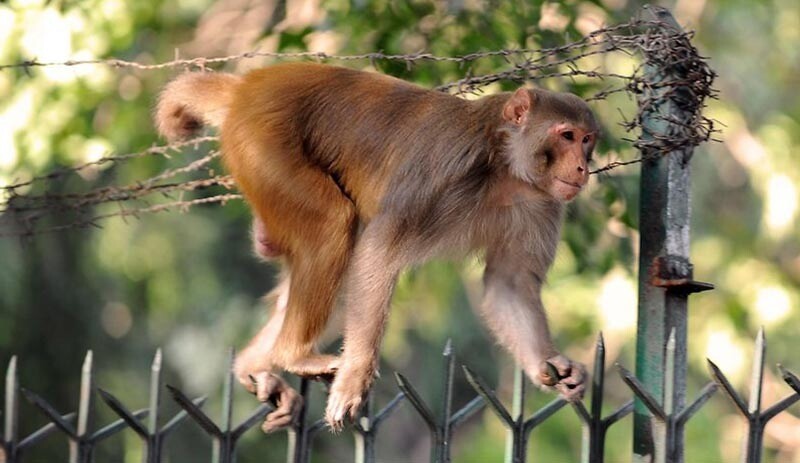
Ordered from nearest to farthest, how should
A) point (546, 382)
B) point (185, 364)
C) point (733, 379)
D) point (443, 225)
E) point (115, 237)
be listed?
point (546, 382) → point (443, 225) → point (733, 379) → point (115, 237) → point (185, 364)

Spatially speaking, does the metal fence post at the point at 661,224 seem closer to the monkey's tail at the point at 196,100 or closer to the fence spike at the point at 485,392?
the fence spike at the point at 485,392

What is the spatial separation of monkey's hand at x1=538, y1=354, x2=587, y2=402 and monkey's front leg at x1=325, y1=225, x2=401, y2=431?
0.59 m

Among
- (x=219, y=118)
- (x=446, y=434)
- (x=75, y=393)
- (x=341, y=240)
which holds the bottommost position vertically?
(x=75, y=393)

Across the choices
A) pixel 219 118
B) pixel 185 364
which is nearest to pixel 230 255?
pixel 185 364

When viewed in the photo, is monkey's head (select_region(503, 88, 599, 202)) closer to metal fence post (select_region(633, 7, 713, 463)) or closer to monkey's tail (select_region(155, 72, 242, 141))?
metal fence post (select_region(633, 7, 713, 463))

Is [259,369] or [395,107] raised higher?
[395,107]

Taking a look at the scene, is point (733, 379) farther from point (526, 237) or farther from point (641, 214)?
point (641, 214)

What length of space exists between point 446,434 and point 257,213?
1.42 metres

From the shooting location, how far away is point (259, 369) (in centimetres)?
449

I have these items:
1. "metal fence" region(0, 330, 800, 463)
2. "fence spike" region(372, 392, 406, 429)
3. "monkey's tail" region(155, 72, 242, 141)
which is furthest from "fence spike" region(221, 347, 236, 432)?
"monkey's tail" region(155, 72, 242, 141)

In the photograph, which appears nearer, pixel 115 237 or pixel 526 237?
pixel 526 237

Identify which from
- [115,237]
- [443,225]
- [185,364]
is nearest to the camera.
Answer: [443,225]

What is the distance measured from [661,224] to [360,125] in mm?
1278

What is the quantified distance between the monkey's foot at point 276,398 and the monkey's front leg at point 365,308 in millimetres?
170
